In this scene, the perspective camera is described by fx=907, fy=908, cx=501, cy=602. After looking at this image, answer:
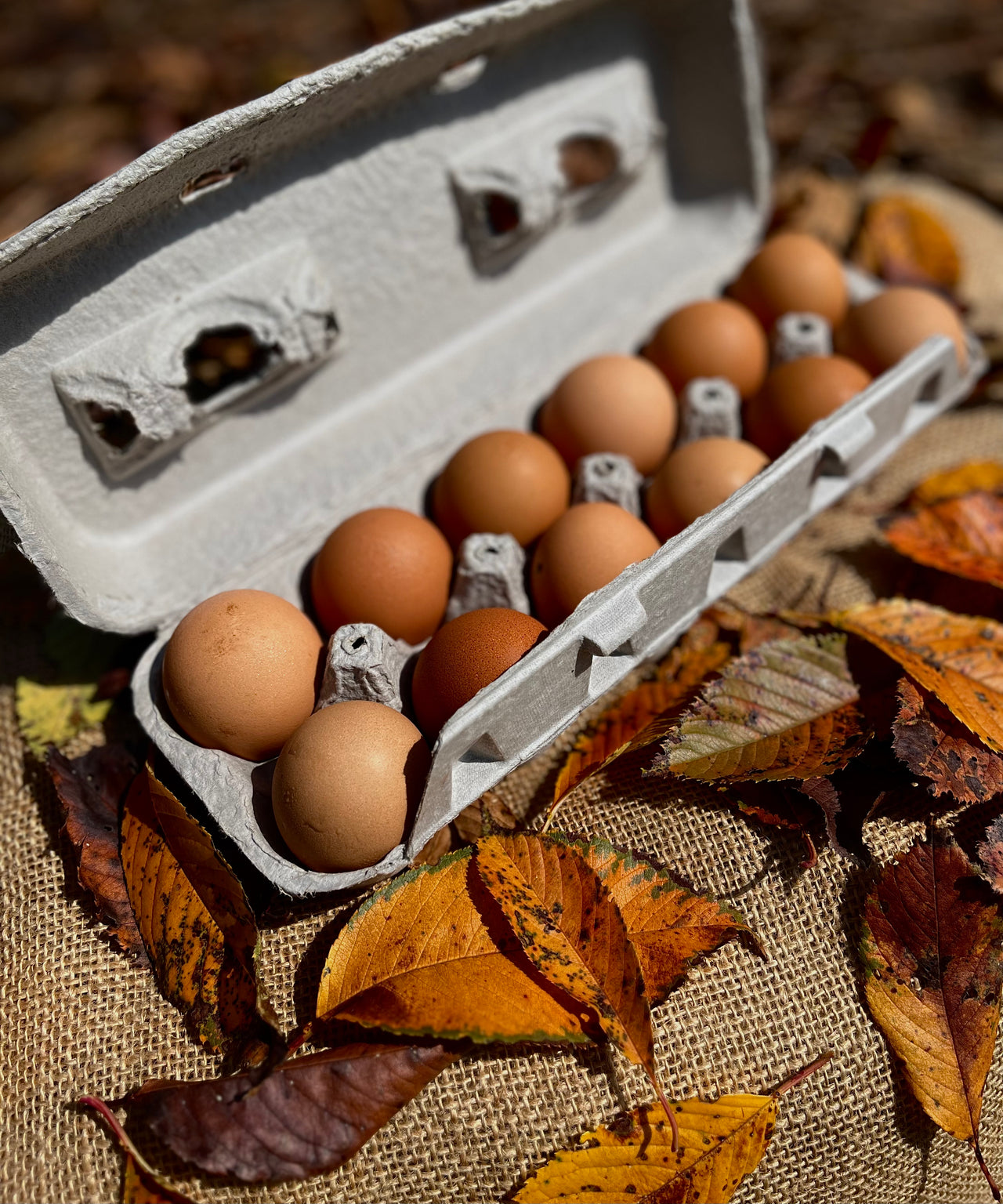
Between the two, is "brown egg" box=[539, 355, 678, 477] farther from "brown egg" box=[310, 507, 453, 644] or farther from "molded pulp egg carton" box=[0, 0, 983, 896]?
"brown egg" box=[310, 507, 453, 644]

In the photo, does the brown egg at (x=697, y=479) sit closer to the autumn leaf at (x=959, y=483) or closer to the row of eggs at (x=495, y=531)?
the row of eggs at (x=495, y=531)

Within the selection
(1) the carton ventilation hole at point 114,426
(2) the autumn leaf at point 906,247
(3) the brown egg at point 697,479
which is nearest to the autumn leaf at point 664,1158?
(3) the brown egg at point 697,479

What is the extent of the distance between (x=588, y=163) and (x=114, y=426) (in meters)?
1.33

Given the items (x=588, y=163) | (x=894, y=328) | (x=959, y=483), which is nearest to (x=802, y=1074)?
(x=959, y=483)

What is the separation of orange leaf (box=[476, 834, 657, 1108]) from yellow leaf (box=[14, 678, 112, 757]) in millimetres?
653

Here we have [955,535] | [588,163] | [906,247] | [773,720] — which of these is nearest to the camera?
[773,720]

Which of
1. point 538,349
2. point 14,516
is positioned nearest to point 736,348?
point 538,349

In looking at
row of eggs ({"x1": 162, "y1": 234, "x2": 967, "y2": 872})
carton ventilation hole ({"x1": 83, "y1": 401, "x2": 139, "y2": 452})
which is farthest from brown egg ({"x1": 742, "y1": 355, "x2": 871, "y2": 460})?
carton ventilation hole ({"x1": 83, "y1": 401, "x2": 139, "y2": 452})

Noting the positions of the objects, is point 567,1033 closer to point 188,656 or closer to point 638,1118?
point 638,1118

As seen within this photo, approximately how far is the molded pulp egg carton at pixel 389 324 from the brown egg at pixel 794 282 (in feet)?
0.32

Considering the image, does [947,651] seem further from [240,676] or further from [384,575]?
[240,676]

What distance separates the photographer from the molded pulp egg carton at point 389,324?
Result: 1159 mm

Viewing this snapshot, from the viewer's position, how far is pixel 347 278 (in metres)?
1.46

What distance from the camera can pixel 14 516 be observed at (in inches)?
45.4
